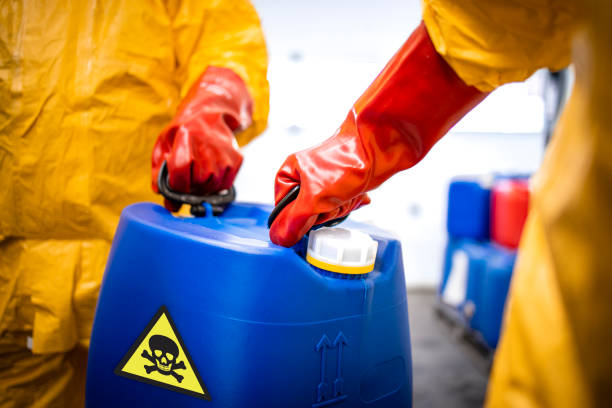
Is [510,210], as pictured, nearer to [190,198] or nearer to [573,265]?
[190,198]

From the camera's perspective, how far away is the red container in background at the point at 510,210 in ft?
5.17

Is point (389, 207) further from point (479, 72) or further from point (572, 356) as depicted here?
point (572, 356)

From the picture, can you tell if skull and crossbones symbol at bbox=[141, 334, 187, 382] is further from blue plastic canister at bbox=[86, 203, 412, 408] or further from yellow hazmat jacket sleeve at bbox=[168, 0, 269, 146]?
yellow hazmat jacket sleeve at bbox=[168, 0, 269, 146]

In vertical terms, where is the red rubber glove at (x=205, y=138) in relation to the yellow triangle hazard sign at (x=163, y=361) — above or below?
above

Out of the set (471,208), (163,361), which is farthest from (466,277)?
(163,361)

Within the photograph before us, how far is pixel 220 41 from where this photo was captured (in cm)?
76

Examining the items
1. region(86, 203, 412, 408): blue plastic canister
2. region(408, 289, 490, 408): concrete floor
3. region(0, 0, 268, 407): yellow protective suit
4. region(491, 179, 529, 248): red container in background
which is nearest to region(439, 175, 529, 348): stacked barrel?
region(491, 179, 529, 248): red container in background

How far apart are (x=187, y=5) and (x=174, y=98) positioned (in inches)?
7.5

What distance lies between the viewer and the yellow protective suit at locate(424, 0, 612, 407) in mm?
165

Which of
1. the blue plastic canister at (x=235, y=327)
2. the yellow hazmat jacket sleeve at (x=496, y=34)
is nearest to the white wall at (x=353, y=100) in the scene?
the blue plastic canister at (x=235, y=327)

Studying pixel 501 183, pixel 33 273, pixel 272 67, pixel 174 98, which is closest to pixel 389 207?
pixel 501 183

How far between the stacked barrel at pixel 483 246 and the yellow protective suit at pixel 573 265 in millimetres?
1483

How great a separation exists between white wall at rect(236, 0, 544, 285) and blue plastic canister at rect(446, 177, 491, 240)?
475 millimetres

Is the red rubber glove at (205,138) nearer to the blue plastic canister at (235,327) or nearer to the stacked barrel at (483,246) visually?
the blue plastic canister at (235,327)
